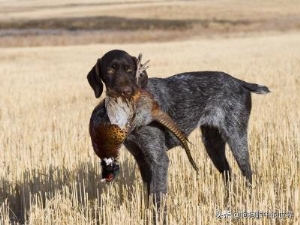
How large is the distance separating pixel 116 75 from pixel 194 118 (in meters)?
1.42

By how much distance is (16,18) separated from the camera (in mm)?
52531

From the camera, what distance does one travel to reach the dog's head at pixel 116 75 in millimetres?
4703

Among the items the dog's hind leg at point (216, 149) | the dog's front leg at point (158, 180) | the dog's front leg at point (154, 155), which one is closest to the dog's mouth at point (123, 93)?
the dog's front leg at point (154, 155)

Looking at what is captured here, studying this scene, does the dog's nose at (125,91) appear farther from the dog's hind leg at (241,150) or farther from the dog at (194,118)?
the dog's hind leg at (241,150)

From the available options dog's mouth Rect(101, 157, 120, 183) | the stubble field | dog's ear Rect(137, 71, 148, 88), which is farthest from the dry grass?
dog's ear Rect(137, 71, 148, 88)

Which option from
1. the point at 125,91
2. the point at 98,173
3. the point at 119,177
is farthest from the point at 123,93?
the point at 98,173

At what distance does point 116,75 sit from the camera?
4820mm

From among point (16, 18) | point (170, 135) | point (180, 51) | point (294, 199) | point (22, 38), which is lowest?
point (294, 199)

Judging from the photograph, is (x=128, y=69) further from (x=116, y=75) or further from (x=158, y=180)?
(x=158, y=180)

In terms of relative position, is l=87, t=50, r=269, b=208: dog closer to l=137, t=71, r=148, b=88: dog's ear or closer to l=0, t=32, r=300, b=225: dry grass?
l=137, t=71, r=148, b=88: dog's ear

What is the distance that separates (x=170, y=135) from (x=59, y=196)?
3.85ft

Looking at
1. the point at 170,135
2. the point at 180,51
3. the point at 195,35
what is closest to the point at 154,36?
the point at 195,35

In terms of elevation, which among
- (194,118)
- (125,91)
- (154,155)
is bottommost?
(154,155)

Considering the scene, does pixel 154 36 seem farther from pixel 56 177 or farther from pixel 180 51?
pixel 56 177
